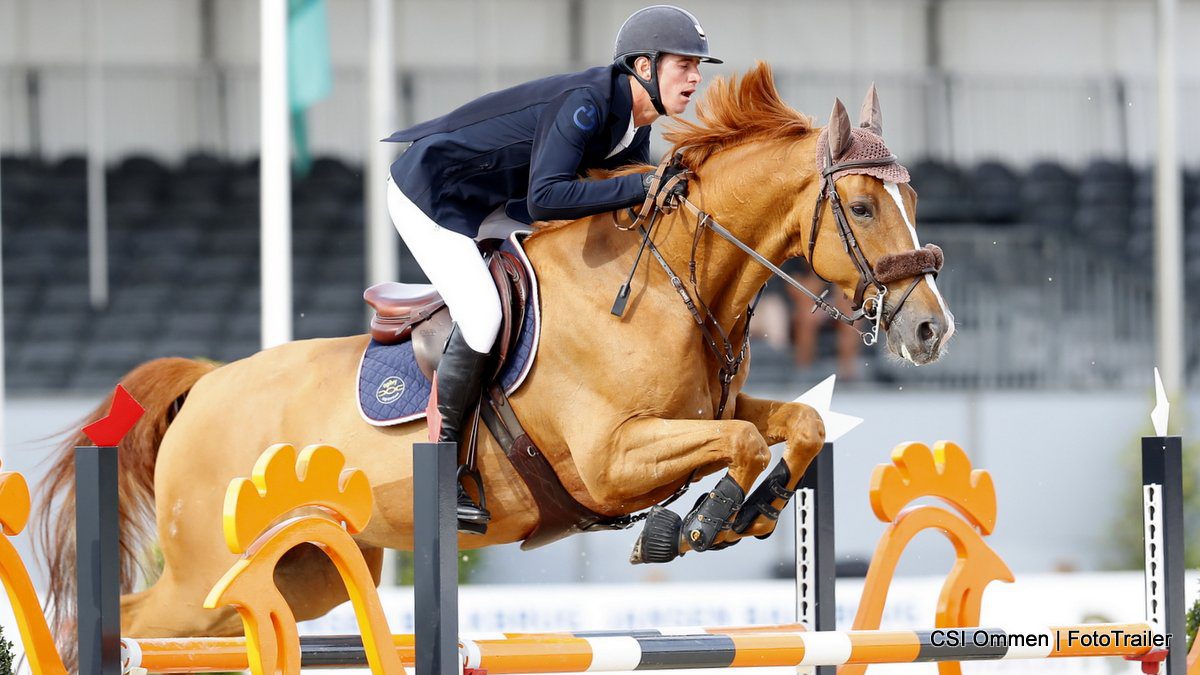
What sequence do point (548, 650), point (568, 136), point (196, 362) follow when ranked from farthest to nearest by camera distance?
point (196, 362), point (568, 136), point (548, 650)

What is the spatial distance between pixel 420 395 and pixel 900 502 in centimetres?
128

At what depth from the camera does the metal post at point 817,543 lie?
3.71 m

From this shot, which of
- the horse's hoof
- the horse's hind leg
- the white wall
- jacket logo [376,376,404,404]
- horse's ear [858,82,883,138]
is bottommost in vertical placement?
the horse's hind leg

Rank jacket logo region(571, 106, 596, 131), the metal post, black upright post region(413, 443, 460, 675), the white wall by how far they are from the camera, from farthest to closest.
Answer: the white wall, the metal post, jacket logo region(571, 106, 596, 131), black upright post region(413, 443, 460, 675)

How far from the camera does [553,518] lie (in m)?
3.62

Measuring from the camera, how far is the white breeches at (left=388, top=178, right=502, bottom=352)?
350cm

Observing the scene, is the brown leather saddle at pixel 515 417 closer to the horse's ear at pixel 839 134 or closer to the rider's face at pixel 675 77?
→ the rider's face at pixel 675 77

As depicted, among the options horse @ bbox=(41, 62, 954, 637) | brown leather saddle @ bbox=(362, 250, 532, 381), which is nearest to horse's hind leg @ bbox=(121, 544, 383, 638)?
horse @ bbox=(41, 62, 954, 637)

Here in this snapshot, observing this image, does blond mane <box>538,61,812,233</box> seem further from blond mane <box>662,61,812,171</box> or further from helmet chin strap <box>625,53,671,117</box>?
helmet chin strap <box>625,53,671,117</box>

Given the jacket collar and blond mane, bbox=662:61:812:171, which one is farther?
blond mane, bbox=662:61:812:171

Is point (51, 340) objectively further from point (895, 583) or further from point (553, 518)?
point (553, 518)

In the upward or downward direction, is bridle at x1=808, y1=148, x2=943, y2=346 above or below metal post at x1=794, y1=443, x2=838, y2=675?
above

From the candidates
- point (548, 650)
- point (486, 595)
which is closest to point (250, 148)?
point (486, 595)

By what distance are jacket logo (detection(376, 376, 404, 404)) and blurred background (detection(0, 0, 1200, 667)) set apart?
17.6 ft
